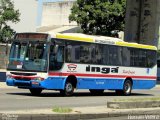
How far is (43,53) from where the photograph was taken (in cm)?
2378

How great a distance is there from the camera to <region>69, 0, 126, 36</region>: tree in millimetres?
58938

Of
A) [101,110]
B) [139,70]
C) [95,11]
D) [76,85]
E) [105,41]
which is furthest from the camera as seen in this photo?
[95,11]

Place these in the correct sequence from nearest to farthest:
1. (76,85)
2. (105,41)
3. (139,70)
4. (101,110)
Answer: (101,110) → (76,85) → (105,41) → (139,70)

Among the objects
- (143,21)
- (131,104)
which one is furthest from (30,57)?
(143,21)

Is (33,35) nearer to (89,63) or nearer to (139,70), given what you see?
(89,63)

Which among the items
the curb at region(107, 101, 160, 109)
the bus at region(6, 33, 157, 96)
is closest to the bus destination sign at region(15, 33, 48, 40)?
the bus at region(6, 33, 157, 96)

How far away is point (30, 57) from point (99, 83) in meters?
4.77

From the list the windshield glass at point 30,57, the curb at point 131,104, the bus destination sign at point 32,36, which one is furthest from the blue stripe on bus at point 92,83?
the curb at point 131,104

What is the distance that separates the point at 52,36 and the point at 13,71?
2.44m

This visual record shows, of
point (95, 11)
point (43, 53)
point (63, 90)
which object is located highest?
point (95, 11)

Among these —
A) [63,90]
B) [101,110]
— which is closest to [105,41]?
[63,90]

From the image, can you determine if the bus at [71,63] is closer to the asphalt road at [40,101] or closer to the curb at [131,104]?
the asphalt road at [40,101]

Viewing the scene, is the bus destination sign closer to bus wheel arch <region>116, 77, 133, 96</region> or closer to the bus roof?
the bus roof

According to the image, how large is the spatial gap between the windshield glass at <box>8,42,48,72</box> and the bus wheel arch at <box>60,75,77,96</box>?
1.73m
